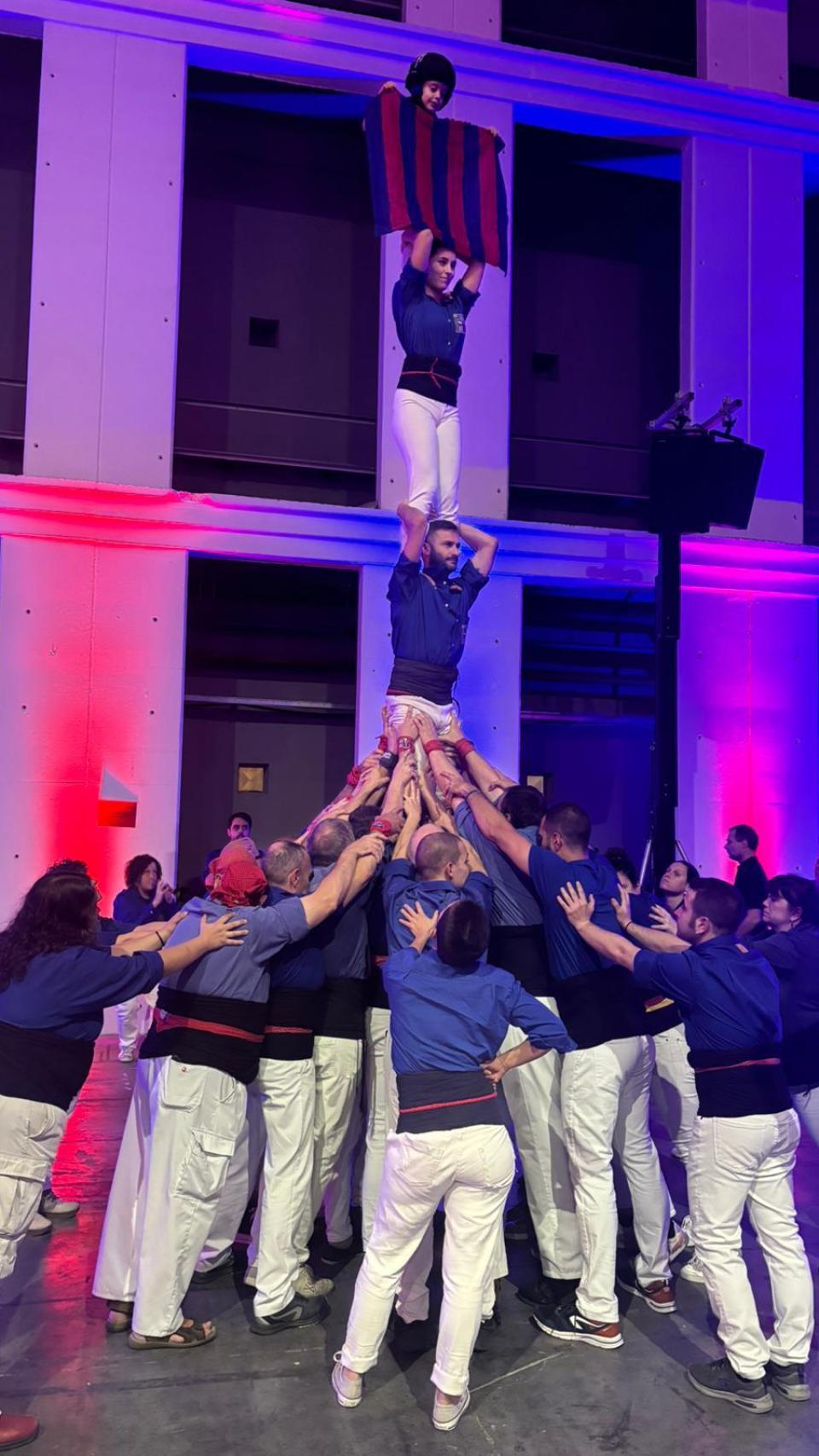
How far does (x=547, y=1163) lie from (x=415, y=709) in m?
2.33

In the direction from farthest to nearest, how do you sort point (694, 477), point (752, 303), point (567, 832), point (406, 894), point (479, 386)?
point (752, 303) → point (479, 386) → point (694, 477) → point (567, 832) → point (406, 894)

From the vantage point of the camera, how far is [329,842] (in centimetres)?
454

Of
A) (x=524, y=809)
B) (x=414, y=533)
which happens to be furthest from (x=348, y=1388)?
(x=414, y=533)

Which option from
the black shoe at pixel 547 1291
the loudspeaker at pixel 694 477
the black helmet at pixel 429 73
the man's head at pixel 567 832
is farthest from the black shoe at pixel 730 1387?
the loudspeaker at pixel 694 477

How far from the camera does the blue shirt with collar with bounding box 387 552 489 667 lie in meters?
5.70

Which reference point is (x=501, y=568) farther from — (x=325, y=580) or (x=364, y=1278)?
(x=364, y=1278)

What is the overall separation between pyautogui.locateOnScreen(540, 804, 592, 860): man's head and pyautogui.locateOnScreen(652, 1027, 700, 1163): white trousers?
127cm

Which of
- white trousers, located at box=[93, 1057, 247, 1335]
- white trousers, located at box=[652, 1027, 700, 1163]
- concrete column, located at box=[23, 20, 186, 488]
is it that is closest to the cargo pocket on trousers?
white trousers, located at box=[93, 1057, 247, 1335]

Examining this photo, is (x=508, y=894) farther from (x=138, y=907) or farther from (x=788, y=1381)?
(x=138, y=907)

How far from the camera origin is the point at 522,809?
15.1 ft

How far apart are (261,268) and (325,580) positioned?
9.18ft

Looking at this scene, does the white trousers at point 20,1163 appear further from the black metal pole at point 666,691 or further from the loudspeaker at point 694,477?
the loudspeaker at point 694,477

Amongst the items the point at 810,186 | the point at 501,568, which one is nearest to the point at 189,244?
the point at 501,568

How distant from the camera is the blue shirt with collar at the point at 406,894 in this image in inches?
147
